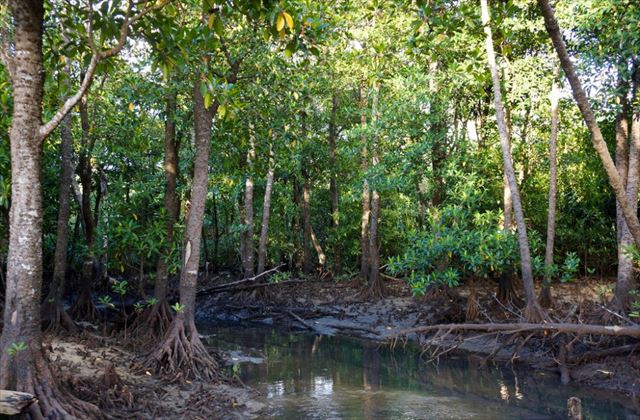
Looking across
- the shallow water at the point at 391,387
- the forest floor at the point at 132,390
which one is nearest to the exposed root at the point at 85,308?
the forest floor at the point at 132,390

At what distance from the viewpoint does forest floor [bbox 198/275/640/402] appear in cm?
987

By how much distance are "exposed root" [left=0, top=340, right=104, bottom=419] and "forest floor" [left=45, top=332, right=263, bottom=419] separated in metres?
0.63

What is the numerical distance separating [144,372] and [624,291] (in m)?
8.85

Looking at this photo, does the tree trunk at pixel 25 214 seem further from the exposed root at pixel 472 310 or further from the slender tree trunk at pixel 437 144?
the slender tree trunk at pixel 437 144

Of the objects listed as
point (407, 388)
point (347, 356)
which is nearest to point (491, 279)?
point (347, 356)

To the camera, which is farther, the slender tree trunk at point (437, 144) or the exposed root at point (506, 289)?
the slender tree trunk at point (437, 144)

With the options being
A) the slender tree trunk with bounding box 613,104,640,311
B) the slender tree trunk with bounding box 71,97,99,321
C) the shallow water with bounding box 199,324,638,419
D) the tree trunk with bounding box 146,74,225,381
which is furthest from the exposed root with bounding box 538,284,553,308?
the slender tree trunk with bounding box 71,97,99,321

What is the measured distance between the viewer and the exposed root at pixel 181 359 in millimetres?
9062

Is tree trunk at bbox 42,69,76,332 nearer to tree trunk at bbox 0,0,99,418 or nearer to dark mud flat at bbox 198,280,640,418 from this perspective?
tree trunk at bbox 0,0,99,418

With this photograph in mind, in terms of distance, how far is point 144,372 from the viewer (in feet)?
29.7

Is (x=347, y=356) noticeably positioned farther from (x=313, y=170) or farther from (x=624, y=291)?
(x=313, y=170)

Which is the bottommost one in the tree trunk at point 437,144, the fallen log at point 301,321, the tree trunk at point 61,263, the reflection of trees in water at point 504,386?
the reflection of trees in water at point 504,386

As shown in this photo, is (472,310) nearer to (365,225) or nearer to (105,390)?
(365,225)

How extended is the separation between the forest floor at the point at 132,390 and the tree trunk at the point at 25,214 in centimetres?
87
